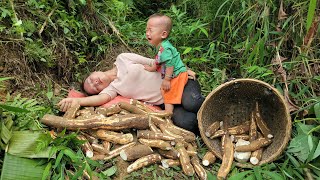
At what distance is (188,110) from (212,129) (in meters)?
0.24

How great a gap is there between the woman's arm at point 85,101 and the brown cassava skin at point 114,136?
368 mm

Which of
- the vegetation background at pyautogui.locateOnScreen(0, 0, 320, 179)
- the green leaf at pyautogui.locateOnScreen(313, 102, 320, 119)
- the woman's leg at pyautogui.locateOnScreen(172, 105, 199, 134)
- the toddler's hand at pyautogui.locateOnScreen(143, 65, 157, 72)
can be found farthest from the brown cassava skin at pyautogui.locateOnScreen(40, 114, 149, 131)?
the green leaf at pyautogui.locateOnScreen(313, 102, 320, 119)

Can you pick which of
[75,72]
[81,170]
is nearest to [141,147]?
[81,170]

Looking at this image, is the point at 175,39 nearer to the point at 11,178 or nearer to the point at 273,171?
the point at 273,171

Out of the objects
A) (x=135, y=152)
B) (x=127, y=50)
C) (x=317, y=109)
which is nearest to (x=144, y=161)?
(x=135, y=152)

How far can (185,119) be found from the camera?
9.70 feet

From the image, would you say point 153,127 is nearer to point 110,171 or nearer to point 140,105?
point 140,105

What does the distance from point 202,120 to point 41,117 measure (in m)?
1.12

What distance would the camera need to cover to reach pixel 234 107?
313cm

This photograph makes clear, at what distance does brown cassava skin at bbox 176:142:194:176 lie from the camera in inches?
98.6

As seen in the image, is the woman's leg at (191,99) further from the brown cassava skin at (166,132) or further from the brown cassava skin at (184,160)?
the brown cassava skin at (184,160)

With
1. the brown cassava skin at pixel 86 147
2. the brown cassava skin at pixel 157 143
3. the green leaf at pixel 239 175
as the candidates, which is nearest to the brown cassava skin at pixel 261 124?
the green leaf at pixel 239 175

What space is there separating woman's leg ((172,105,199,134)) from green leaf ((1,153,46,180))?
3.50 feet

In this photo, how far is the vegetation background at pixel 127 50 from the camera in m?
2.43
